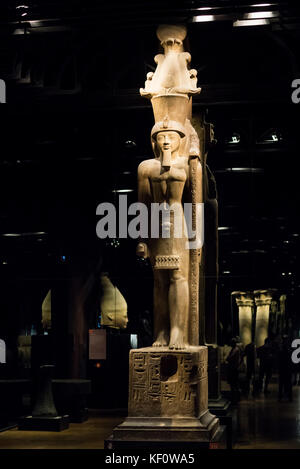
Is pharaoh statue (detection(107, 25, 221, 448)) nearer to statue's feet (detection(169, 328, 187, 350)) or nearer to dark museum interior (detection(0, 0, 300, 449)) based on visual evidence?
→ statue's feet (detection(169, 328, 187, 350))

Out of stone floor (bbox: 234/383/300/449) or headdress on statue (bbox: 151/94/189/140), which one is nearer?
headdress on statue (bbox: 151/94/189/140)

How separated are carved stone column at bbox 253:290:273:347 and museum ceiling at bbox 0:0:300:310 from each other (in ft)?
0.57

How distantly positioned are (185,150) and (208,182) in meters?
2.60

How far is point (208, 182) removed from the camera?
41.5ft

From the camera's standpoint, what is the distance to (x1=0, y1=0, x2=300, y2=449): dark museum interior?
36.5 feet

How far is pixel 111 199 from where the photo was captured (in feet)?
40.1

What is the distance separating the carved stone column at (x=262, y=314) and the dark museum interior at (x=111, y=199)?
32 millimetres

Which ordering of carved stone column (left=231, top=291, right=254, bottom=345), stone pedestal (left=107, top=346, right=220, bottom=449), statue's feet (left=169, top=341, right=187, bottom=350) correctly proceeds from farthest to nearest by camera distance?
carved stone column (left=231, top=291, right=254, bottom=345) → statue's feet (left=169, top=341, right=187, bottom=350) → stone pedestal (left=107, top=346, right=220, bottom=449)

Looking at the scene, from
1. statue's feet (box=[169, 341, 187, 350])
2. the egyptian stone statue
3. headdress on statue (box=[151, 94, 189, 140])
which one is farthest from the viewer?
headdress on statue (box=[151, 94, 189, 140])

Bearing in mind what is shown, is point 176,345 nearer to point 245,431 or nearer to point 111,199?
point 111,199

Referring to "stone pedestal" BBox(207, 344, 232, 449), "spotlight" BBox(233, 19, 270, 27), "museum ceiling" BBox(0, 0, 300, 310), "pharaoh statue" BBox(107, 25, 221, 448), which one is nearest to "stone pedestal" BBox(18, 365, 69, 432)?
"museum ceiling" BBox(0, 0, 300, 310)

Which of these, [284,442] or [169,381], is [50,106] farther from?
[284,442]
